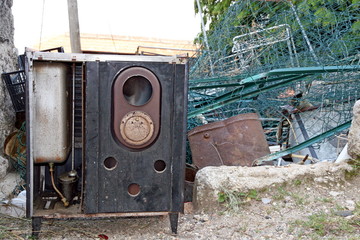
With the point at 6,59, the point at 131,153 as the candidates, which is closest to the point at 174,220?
the point at 131,153

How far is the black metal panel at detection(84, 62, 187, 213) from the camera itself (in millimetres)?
1977

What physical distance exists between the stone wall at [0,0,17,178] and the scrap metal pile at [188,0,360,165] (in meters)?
1.71

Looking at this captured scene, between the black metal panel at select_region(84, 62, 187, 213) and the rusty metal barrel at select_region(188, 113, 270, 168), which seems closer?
the black metal panel at select_region(84, 62, 187, 213)

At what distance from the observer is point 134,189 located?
6.84 feet

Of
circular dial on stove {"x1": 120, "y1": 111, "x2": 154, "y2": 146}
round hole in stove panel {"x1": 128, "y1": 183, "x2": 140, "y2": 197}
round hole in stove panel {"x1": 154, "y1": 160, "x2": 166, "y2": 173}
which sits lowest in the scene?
round hole in stove panel {"x1": 128, "y1": 183, "x2": 140, "y2": 197}

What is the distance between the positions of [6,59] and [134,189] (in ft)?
7.37

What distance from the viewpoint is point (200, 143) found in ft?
10.9

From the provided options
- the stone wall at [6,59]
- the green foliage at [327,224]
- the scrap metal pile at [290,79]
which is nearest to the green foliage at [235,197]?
the green foliage at [327,224]

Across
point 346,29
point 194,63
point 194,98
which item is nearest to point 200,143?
point 194,98

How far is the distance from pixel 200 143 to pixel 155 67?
1.44 meters

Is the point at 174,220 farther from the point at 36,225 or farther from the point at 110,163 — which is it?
the point at 36,225

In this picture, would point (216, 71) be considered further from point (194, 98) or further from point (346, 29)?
point (346, 29)

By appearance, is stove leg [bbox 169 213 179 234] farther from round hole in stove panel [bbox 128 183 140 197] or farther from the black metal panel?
round hole in stove panel [bbox 128 183 140 197]

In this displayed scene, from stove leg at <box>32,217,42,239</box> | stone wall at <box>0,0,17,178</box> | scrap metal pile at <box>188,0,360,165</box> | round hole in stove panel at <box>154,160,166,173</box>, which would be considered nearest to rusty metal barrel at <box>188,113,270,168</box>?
scrap metal pile at <box>188,0,360,165</box>
